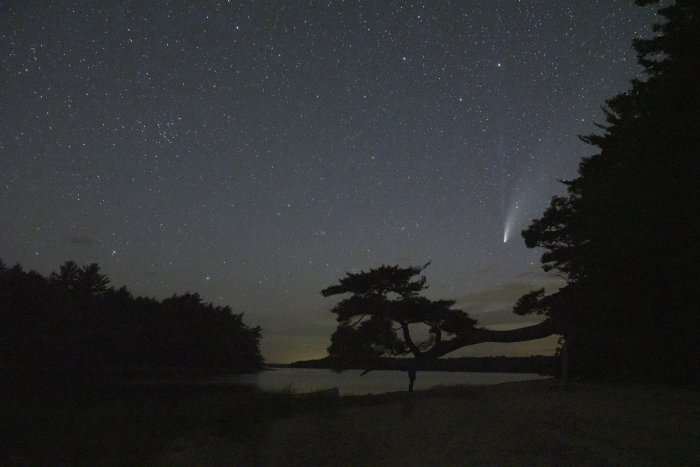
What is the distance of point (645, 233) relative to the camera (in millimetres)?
14031

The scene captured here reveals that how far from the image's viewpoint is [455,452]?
10.5m

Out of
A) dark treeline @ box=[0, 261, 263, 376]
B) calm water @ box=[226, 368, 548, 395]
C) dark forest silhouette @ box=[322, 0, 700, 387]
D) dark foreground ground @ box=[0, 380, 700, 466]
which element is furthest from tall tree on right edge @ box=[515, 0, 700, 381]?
dark treeline @ box=[0, 261, 263, 376]

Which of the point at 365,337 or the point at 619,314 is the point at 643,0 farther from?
the point at 365,337

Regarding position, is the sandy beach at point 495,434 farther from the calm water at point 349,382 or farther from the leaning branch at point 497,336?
the calm water at point 349,382

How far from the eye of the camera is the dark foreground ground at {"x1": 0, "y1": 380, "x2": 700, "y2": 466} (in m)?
9.99

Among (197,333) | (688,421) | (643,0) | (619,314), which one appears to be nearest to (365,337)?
(619,314)

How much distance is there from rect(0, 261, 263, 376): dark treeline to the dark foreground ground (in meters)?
45.4

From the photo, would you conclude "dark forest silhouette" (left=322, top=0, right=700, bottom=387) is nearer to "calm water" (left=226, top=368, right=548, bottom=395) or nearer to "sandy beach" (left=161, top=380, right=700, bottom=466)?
"sandy beach" (left=161, top=380, right=700, bottom=466)

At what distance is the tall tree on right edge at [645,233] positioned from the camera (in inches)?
510

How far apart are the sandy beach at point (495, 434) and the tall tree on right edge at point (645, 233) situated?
8.90 feet

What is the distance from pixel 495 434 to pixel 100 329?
264 feet

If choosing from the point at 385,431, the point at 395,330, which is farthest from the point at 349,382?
the point at 385,431

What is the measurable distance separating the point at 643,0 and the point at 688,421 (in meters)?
11.9

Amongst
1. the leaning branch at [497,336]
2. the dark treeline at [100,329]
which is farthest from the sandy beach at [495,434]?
the dark treeline at [100,329]
